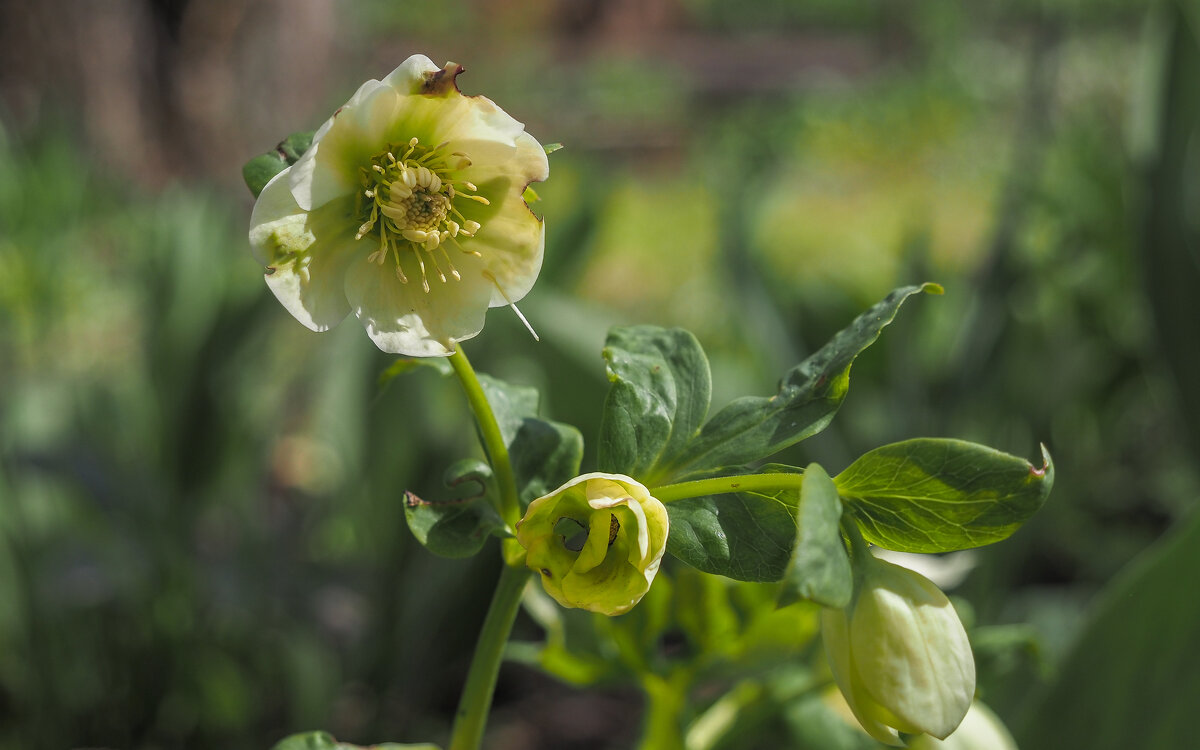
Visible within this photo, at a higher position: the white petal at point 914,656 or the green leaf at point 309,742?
the white petal at point 914,656

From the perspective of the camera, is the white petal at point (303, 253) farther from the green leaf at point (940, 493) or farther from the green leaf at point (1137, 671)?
the green leaf at point (1137, 671)

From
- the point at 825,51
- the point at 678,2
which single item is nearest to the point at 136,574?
the point at 825,51

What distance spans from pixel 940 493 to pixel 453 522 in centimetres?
12

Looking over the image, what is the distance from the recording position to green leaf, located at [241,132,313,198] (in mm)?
246

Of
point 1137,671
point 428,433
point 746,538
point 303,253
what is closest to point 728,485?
point 746,538

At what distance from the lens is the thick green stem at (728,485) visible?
0.24 meters

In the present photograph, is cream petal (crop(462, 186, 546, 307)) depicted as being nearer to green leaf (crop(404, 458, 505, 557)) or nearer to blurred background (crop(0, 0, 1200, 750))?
green leaf (crop(404, 458, 505, 557))

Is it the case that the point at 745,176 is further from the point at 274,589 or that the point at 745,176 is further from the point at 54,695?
the point at 54,695

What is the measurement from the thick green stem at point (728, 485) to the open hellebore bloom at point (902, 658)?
0.03 m

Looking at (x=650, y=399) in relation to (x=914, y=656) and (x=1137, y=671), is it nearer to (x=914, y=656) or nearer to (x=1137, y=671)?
(x=914, y=656)

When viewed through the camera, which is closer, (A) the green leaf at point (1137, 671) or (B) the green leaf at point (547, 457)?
(B) the green leaf at point (547, 457)

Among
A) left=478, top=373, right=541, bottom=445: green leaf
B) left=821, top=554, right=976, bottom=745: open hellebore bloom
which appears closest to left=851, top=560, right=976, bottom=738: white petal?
left=821, top=554, right=976, bottom=745: open hellebore bloom

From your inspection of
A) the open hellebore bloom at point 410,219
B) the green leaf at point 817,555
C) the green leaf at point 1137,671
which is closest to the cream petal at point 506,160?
the open hellebore bloom at point 410,219

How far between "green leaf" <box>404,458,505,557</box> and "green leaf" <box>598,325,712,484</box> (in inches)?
1.3
